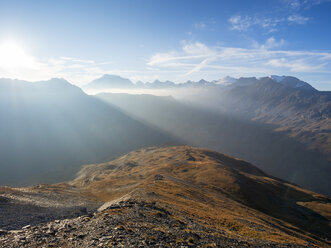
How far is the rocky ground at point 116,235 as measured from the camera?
1778 cm

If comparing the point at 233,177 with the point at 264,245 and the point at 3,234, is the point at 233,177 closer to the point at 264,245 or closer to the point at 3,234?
the point at 264,245

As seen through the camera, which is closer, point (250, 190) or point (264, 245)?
point (264, 245)

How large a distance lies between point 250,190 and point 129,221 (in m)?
68.7

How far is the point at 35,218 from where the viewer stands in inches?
1184

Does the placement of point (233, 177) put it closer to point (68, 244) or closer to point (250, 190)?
point (250, 190)

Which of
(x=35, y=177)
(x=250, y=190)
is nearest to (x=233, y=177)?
(x=250, y=190)

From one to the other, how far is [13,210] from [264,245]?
36764mm

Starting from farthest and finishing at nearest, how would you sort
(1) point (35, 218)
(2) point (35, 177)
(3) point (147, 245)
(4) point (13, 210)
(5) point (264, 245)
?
(2) point (35, 177) < (4) point (13, 210) < (1) point (35, 218) < (5) point (264, 245) < (3) point (147, 245)

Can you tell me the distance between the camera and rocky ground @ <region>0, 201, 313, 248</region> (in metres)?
17.8

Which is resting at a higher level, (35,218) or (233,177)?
(35,218)

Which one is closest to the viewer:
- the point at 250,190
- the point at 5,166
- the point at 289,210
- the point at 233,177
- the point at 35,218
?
the point at 35,218

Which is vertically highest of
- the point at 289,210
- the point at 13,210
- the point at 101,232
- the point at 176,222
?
the point at 101,232

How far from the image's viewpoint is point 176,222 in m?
26.0

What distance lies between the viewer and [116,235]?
18.7 metres
